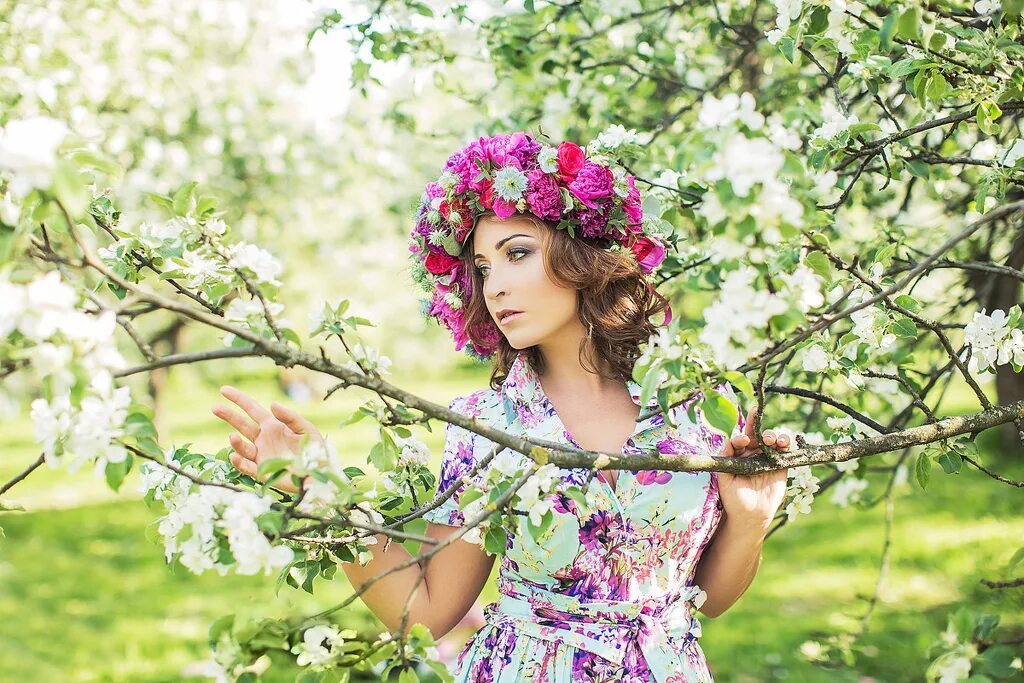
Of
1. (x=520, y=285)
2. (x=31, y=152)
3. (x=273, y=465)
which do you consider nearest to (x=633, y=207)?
(x=520, y=285)

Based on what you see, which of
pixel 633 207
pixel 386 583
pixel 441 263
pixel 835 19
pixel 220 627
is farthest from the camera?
pixel 441 263

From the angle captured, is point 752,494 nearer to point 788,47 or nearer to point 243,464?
point 788,47

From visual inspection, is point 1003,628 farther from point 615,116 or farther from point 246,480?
point 246,480

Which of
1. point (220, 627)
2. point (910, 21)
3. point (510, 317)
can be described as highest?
point (910, 21)

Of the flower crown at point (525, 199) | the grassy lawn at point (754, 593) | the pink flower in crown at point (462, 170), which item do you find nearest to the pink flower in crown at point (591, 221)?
the flower crown at point (525, 199)

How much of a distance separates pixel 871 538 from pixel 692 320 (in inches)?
218

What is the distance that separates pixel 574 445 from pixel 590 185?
0.55m

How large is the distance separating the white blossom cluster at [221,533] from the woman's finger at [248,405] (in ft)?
0.97

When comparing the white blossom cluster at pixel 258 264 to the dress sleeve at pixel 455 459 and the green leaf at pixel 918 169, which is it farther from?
the green leaf at pixel 918 169

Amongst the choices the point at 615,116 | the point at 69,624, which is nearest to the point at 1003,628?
the point at 615,116

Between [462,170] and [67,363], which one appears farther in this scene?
[462,170]

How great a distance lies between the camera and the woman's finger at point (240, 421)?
1710 mm

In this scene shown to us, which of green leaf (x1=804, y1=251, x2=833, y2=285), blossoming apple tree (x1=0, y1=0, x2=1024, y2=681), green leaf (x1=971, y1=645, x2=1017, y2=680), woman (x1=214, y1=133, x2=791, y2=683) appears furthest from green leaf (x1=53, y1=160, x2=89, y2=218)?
green leaf (x1=971, y1=645, x2=1017, y2=680)

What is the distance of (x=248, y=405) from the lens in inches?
67.5
